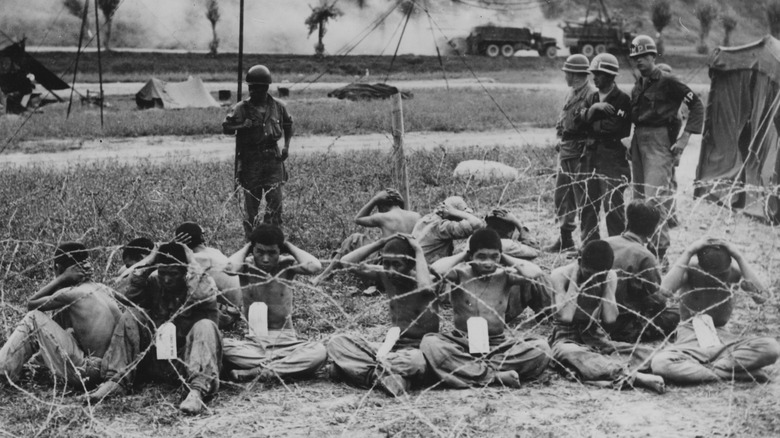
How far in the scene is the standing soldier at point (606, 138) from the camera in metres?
8.38

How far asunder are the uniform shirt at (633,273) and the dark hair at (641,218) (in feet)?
0.46

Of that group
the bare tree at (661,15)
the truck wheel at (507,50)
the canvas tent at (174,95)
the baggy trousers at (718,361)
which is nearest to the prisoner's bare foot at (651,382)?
the baggy trousers at (718,361)

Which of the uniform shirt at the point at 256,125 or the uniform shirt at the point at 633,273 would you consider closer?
the uniform shirt at the point at 633,273

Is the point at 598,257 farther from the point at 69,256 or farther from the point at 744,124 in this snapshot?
the point at 744,124

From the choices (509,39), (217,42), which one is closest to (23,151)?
(217,42)

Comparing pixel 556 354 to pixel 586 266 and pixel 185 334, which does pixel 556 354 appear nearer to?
pixel 586 266

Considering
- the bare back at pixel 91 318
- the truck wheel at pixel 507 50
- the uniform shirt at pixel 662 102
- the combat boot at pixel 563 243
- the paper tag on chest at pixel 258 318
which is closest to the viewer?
the bare back at pixel 91 318

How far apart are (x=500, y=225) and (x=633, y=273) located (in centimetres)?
149

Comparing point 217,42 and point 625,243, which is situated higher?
point 217,42

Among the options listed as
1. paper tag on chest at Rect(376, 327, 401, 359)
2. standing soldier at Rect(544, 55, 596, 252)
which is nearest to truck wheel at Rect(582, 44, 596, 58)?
standing soldier at Rect(544, 55, 596, 252)

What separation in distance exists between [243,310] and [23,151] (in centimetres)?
1098

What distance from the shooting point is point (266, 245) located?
6.05 m

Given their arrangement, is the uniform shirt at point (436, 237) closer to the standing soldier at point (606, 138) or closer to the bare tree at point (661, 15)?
the standing soldier at point (606, 138)

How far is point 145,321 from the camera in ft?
18.7
